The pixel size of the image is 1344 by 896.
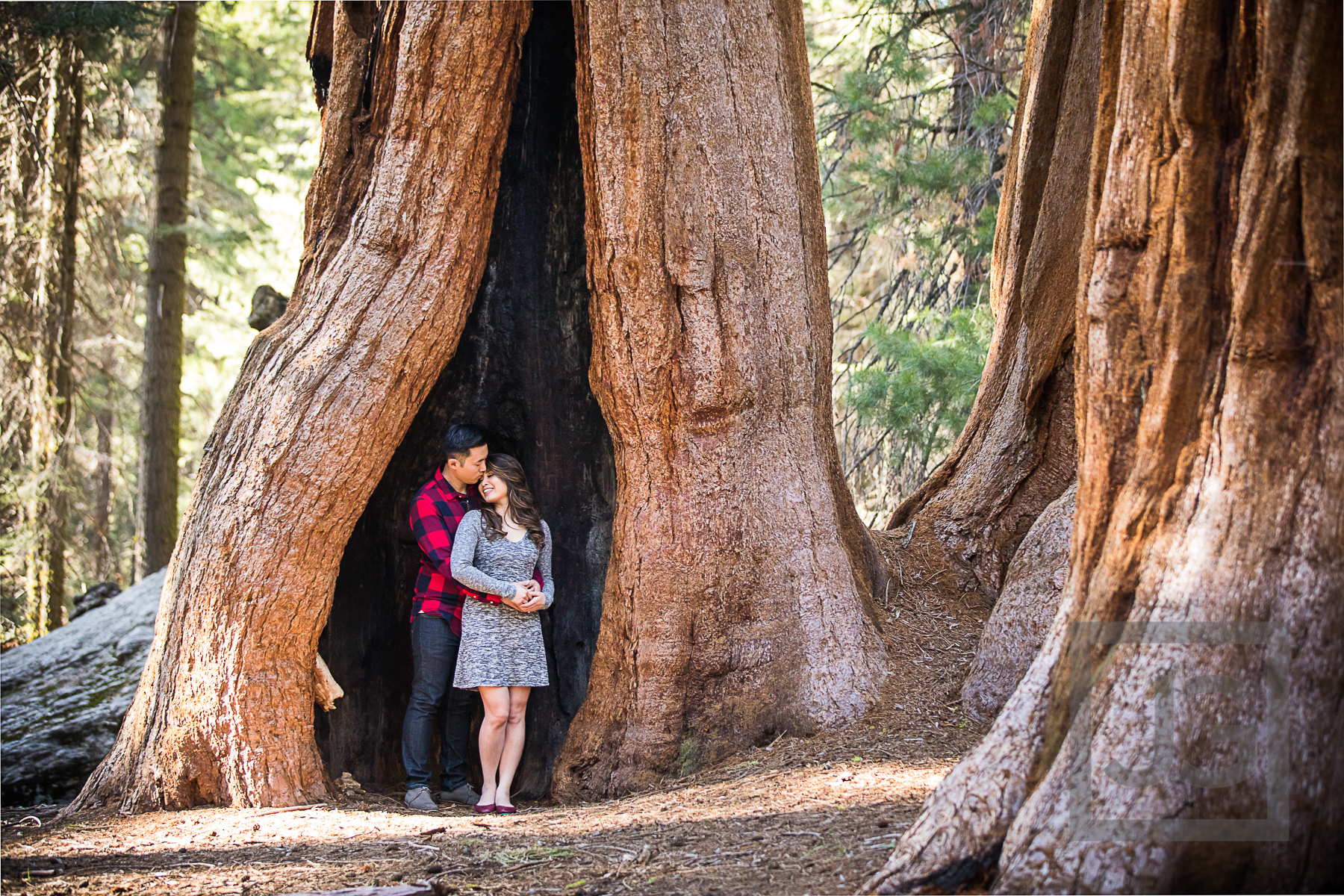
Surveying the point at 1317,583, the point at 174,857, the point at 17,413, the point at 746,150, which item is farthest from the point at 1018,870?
the point at 17,413

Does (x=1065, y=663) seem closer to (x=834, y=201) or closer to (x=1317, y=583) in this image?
(x=1317, y=583)

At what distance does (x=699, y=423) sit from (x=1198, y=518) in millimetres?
2818

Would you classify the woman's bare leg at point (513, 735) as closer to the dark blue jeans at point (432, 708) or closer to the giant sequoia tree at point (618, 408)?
the giant sequoia tree at point (618, 408)

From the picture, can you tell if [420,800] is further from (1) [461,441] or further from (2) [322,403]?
(2) [322,403]

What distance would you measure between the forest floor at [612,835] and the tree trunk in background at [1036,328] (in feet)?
3.02

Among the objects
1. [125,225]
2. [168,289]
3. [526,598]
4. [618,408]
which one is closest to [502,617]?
[526,598]

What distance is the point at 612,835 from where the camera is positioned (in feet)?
12.1

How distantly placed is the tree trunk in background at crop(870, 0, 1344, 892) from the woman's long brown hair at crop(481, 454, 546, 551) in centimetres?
322

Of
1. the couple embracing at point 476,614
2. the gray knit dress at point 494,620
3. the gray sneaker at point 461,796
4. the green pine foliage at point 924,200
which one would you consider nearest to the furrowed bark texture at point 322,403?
the couple embracing at point 476,614

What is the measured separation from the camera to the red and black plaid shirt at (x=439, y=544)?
18.2 feet

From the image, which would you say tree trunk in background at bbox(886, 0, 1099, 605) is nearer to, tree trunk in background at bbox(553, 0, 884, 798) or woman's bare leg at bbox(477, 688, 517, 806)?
tree trunk in background at bbox(553, 0, 884, 798)

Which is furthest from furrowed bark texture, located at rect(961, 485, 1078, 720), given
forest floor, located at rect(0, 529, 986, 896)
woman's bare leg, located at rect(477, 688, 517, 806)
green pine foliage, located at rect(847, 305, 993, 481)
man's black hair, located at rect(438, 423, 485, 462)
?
green pine foliage, located at rect(847, 305, 993, 481)

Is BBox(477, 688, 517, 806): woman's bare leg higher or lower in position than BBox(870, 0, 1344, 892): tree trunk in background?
lower

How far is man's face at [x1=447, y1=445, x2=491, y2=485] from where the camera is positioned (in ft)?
18.3
